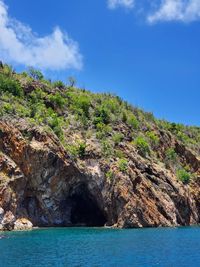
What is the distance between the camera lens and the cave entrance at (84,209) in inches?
3688

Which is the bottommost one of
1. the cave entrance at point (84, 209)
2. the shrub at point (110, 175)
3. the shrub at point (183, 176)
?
the cave entrance at point (84, 209)

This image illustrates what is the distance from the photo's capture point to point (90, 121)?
112062 mm

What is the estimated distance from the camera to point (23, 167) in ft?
280

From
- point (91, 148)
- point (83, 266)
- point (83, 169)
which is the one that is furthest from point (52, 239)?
point (91, 148)

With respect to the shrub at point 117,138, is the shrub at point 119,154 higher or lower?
lower

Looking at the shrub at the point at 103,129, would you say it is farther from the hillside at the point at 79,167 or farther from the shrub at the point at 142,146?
the shrub at the point at 142,146

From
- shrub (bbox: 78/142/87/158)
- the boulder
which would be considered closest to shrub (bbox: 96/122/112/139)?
shrub (bbox: 78/142/87/158)

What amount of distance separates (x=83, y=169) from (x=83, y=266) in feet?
175

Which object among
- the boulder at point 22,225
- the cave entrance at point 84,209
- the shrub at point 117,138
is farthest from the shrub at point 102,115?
the boulder at point 22,225

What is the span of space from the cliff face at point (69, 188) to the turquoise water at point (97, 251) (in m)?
21.1

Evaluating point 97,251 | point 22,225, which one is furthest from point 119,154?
point 97,251

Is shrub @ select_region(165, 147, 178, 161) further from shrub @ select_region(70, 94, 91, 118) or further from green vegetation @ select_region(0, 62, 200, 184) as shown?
shrub @ select_region(70, 94, 91, 118)

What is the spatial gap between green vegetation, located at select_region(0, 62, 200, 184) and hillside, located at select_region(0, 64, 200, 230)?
0.77 feet

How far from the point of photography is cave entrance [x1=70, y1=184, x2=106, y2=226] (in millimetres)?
93688
